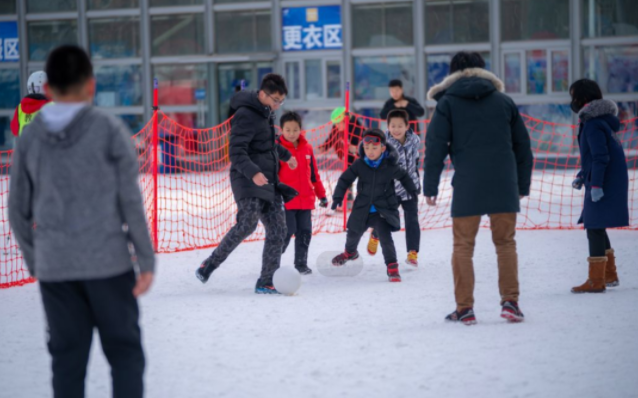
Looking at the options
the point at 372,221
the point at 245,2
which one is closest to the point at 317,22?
the point at 245,2

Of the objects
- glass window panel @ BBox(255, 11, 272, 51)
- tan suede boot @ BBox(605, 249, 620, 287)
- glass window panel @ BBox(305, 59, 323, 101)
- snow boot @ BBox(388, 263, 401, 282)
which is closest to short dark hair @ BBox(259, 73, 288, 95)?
snow boot @ BBox(388, 263, 401, 282)

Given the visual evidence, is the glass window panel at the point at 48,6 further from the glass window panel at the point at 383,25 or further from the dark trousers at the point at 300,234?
the dark trousers at the point at 300,234

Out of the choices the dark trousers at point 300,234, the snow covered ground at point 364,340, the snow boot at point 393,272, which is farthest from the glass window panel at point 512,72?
the snow boot at point 393,272

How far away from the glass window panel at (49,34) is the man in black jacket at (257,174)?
16358 millimetres

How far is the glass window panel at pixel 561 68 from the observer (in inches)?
781

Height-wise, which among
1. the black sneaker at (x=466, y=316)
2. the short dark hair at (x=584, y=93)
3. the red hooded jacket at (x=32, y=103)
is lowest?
the black sneaker at (x=466, y=316)

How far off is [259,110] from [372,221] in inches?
60.7

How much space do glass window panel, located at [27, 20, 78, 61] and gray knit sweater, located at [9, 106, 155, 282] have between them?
19.9m

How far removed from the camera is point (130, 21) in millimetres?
22109

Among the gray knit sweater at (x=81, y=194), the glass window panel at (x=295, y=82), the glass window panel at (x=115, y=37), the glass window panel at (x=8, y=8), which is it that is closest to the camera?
the gray knit sweater at (x=81, y=194)

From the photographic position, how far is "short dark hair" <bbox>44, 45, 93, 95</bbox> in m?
3.49

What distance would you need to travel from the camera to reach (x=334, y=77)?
21000mm

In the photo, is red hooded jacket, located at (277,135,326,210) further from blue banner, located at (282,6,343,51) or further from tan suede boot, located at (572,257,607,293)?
blue banner, located at (282,6,343,51)

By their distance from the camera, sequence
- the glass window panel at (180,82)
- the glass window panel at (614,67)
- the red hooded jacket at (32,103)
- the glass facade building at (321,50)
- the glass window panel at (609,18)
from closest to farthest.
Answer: the red hooded jacket at (32,103), the glass window panel at (609,18), the glass window panel at (614,67), the glass facade building at (321,50), the glass window panel at (180,82)
